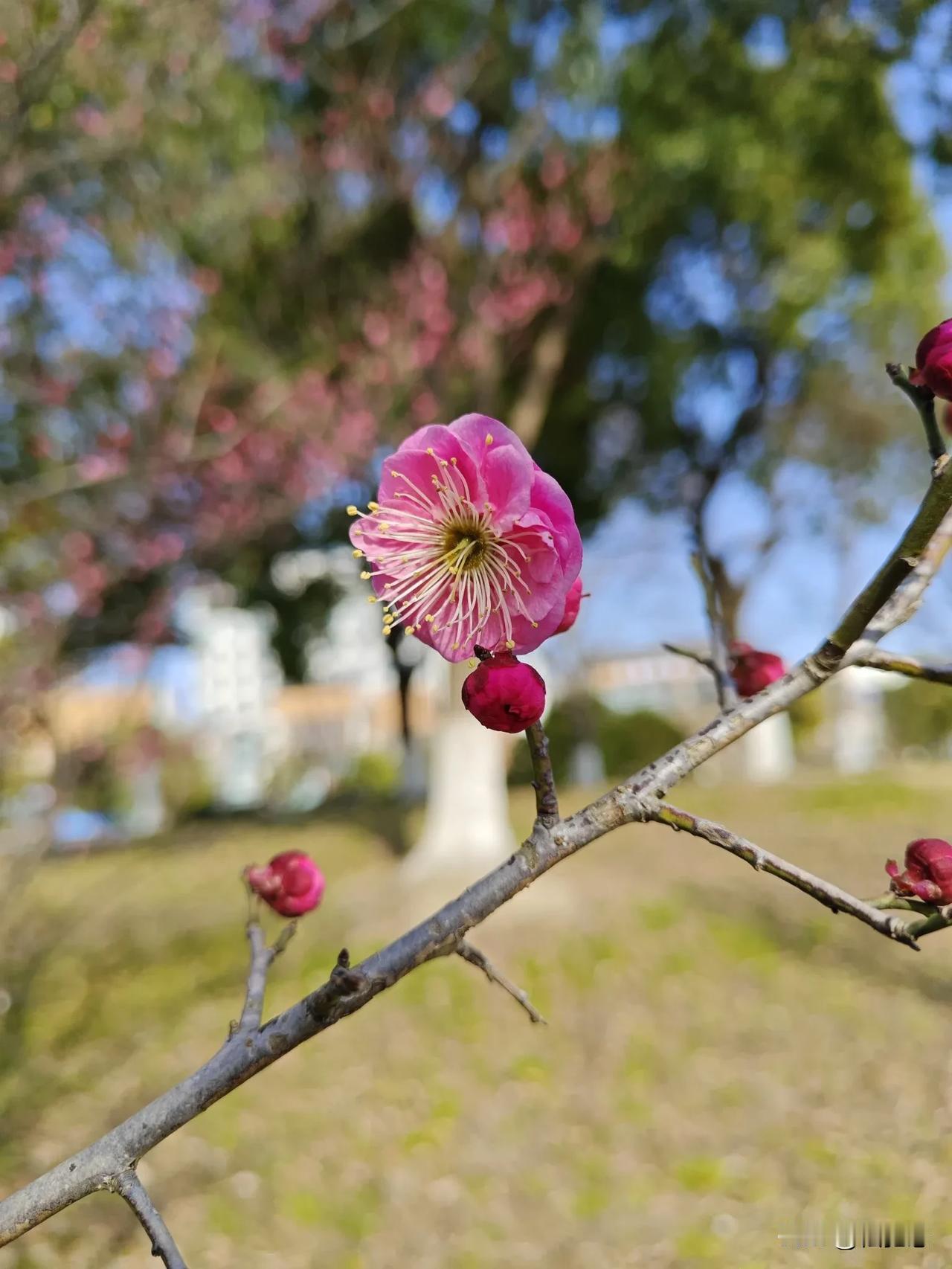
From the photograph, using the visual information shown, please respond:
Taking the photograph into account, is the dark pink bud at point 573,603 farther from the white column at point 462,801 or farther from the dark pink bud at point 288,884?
the white column at point 462,801

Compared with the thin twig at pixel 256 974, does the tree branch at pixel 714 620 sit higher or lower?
higher

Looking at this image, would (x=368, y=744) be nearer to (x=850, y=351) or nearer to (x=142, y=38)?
(x=850, y=351)

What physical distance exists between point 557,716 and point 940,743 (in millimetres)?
6306

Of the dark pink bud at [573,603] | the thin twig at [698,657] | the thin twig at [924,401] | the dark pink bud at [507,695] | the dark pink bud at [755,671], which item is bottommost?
the dark pink bud at [755,671]

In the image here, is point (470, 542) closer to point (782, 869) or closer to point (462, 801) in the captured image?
point (782, 869)

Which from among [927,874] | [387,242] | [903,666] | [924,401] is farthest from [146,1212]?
[387,242]

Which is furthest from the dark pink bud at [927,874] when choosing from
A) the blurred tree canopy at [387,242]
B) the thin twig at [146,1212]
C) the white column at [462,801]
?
the white column at [462,801]

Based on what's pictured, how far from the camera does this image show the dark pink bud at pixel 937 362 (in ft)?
Result: 2.52

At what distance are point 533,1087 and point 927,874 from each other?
3206 millimetres

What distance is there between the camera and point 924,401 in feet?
2.66

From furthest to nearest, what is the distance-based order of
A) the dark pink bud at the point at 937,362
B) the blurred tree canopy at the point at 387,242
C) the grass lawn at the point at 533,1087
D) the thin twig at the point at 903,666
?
the blurred tree canopy at the point at 387,242 < the grass lawn at the point at 533,1087 < the thin twig at the point at 903,666 < the dark pink bud at the point at 937,362

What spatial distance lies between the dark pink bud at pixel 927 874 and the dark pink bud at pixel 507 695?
354mm

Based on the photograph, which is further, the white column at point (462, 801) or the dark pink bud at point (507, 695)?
the white column at point (462, 801)

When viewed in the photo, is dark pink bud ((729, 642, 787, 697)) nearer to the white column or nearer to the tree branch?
the tree branch
